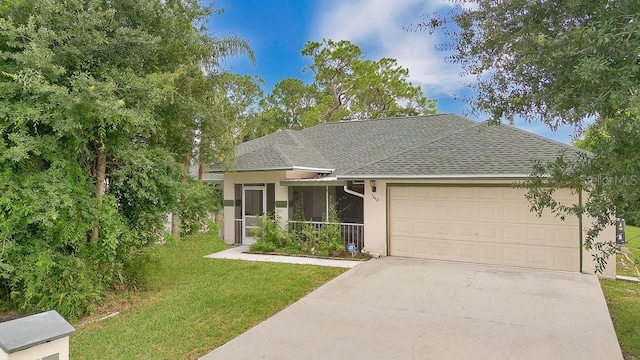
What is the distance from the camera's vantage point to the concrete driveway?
504 centimetres

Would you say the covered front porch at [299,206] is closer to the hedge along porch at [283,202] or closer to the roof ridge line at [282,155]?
the hedge along porch at [283,202]

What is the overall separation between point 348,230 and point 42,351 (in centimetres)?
987

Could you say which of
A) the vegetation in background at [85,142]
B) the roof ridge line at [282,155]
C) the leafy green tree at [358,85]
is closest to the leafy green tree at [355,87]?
the leafy green tree at [358,85]

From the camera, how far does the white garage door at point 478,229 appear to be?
9.41 m

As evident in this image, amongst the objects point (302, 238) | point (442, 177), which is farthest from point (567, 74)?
point (302, 238)

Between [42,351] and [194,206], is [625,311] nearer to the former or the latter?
[42,351]

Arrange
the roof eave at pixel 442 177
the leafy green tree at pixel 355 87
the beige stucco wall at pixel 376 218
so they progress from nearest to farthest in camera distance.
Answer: the roof eave at pixel 442 177, the beige stucco wall at pixel 376 218, the leafy green tree at pixel 355 87

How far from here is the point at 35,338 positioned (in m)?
2.90

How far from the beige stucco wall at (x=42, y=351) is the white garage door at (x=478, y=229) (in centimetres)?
912

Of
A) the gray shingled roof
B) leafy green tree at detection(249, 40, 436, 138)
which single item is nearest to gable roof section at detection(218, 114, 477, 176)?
the gray shingled roof

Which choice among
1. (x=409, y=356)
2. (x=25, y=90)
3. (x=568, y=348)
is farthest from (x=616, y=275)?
(x=25, y=90)

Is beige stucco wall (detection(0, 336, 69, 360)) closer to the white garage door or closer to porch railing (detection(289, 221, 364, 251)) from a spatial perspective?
porch railing (detection(289, 221, 364, 251))

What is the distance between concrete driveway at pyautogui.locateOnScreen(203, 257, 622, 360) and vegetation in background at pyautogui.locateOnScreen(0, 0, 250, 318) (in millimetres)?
3439

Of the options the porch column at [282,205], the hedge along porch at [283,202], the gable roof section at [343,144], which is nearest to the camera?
the hedge along porch at [283,202]
